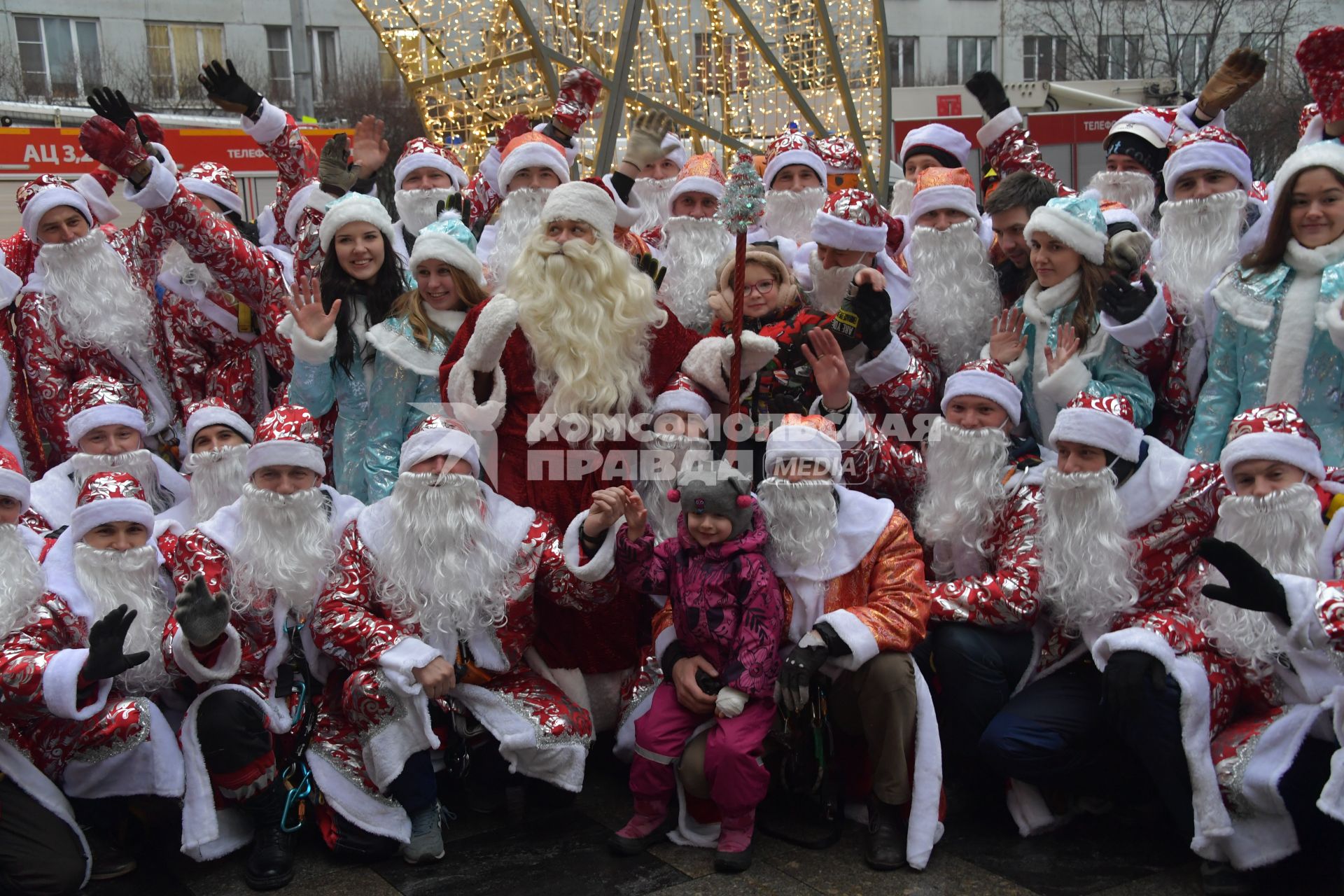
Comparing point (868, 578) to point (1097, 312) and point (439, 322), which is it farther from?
point (439, 322)

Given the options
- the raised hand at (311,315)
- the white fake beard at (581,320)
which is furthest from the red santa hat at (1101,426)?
the raised hand at (311,315)

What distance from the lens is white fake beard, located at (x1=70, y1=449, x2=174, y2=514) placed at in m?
4.54

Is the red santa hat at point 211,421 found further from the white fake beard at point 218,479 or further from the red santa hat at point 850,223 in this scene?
the red santa hat at point 850,223

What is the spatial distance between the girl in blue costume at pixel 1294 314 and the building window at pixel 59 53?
30733mm

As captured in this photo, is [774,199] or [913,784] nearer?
[913,784]

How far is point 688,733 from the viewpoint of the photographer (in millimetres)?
3771

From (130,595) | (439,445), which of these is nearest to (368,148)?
(439,445)

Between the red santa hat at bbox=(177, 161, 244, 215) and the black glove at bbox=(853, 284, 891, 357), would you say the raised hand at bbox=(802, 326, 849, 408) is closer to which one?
the black glove at bbox=(853, 284, 891, 357)

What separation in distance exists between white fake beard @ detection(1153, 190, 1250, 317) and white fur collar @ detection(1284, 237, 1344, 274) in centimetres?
46

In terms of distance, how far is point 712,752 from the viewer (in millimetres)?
3633

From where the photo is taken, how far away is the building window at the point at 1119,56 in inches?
1240

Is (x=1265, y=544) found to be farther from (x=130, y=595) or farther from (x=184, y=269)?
(x=184, y=269)

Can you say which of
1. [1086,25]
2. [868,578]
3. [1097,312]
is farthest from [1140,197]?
[1086,25]

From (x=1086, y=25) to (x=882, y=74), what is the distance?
1140 inches
